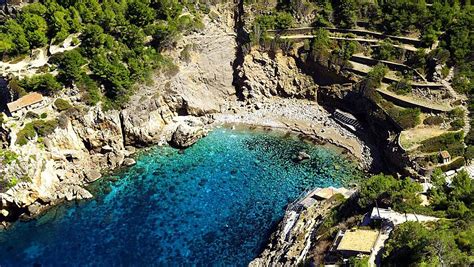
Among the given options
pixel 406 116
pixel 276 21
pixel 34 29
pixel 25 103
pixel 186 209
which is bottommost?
pixel 186 209

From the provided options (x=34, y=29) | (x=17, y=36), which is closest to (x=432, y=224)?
(x=34, y=29)

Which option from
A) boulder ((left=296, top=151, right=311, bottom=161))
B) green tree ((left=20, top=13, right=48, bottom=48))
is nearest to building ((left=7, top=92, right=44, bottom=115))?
green tree ((left=20, top=13, right=48, bottom=48))

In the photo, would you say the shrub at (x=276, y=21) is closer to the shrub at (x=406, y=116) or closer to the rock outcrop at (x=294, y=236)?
the shrub at (x=406, y=116)

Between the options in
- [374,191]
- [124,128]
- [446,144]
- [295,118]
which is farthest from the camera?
[295,118]

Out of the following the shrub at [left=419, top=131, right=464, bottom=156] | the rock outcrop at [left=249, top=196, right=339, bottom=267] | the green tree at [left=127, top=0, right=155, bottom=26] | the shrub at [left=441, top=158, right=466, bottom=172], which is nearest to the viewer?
the rock outcrop at [left=249, top=196, right=339, bottom=267]

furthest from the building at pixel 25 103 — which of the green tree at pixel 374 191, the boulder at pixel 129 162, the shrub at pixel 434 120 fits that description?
the shrub at pixel 434 120

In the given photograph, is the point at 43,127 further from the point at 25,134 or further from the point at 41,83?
the point at 41,83

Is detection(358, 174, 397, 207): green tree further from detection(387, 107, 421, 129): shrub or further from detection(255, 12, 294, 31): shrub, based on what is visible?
detection(255, 12, 294, 31): shrub
